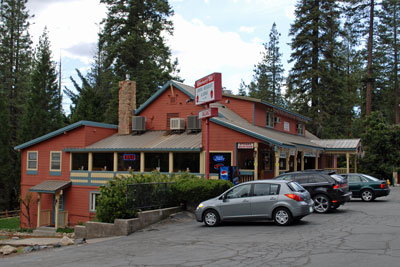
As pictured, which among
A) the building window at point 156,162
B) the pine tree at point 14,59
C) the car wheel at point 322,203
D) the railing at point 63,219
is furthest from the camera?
the pine tree at point 14,59

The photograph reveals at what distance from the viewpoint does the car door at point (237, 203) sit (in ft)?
46.3

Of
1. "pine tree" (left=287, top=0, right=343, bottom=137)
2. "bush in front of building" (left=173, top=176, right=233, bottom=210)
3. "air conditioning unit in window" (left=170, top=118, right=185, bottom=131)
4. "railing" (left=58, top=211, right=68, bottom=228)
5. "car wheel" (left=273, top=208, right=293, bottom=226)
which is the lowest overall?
"railing" (left=58, top=211, right=68, bottom=228)

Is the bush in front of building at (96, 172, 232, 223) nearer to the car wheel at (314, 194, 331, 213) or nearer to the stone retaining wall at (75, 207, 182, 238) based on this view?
the stone retaining wall at (75, 207, 182, 238)

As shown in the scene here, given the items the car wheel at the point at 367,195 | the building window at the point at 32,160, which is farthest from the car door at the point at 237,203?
the building window at the point at 32,160

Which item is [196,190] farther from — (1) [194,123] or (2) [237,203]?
(1) [194,123]

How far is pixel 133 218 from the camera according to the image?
15.4 metres

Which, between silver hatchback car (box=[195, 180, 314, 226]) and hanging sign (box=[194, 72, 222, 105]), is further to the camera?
hanging sign (box=[194, 72, 222, 105])

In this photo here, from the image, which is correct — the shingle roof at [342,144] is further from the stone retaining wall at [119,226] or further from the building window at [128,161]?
the stone retaining wall at [119,226]

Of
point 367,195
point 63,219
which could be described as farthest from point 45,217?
point 367,195

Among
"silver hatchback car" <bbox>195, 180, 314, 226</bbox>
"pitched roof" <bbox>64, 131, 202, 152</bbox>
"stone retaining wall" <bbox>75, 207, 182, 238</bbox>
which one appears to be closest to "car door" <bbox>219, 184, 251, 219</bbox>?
"silver hatchback car" <bbox>195, 180, 314, 226</bbox>

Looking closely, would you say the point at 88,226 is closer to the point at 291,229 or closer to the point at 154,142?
the point at 291,229

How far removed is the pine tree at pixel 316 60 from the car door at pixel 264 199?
32.8 m

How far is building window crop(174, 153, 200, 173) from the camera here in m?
25.6

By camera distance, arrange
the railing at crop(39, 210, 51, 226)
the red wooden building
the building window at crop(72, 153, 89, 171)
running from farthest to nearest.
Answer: the building window at crop(72, 153, 89, 171), the railing at crop(39, 210, 51, 226), the red wooden building
